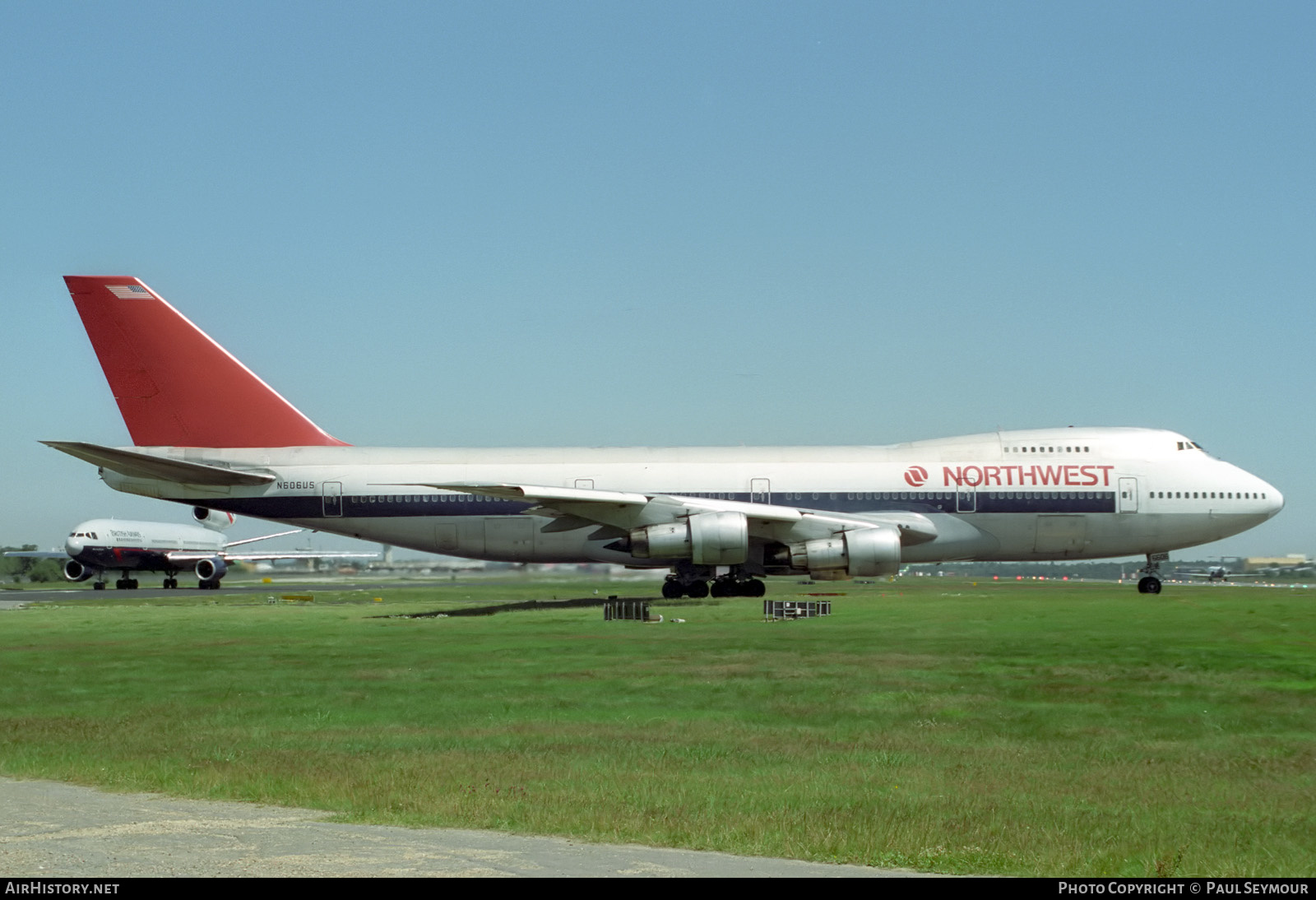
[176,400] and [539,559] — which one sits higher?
[176,400]

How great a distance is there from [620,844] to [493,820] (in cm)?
139

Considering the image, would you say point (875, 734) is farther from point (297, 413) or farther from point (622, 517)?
point (297, 413)

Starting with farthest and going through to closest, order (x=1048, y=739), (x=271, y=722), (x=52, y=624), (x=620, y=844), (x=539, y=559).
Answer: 1. (x=539, y=559)
2. (x=52, y=624)
3. (x=271, y=722)
4. (x=1048, y=739)
5. (x=620, y=844)

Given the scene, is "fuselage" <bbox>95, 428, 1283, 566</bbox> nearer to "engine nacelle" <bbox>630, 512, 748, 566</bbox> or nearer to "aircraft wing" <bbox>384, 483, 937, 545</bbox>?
"aircraft wing" <bbox>384, 483, 937, 545</bbox>

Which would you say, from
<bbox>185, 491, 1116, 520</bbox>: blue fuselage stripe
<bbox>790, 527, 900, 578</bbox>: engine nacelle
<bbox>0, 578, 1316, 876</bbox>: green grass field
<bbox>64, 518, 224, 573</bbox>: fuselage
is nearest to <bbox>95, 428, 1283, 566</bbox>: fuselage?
<bbox>185, 491, 1116, 520</bbox>: blue fuselage stripe

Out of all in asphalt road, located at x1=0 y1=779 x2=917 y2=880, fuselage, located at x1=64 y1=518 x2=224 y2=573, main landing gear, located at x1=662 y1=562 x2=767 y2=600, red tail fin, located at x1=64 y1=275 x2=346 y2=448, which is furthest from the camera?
fuselage, located at x1=64 y1=518 x2=224 y2=573

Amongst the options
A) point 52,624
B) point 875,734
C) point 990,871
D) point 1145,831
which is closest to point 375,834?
point 990,871

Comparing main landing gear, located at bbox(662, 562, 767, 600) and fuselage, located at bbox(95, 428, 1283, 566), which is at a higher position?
fuselage, located at bbox(95, 428, 1283, 566)

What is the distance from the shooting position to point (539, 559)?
4466cm

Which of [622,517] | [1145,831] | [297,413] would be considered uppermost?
[297,413]

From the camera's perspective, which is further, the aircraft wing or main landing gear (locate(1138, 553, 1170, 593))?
main landing gear (locate(1138, 553, 1170, 593))

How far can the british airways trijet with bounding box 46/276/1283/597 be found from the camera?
142 feet

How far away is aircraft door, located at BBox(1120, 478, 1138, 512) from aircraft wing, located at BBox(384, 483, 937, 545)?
23.3 feet

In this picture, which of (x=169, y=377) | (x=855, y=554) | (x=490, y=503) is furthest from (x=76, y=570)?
(x=855, y=554)
